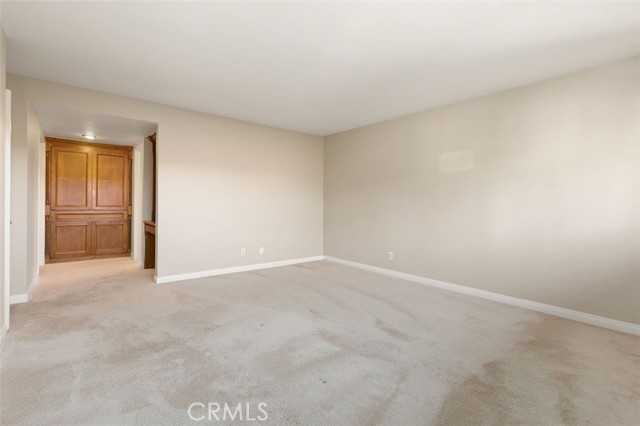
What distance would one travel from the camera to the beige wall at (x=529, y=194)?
2.76m

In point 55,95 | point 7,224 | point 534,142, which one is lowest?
point 7,224

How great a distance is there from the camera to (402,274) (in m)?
4.56

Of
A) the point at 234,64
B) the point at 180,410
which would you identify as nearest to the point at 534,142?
the point at 234,64

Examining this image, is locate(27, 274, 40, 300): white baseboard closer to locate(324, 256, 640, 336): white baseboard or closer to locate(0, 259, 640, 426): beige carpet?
locate(0, 259, 640, 426): beige carpet

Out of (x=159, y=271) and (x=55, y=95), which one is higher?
(x=55, y=95)

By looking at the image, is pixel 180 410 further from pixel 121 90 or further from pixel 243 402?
pixel 121 90

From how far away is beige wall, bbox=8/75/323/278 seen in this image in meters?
3.92

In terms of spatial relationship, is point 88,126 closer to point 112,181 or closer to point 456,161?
point 112,181

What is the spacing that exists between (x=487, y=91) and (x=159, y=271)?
15.6 ft

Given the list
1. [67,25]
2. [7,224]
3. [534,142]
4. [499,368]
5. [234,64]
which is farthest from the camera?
[534,142]

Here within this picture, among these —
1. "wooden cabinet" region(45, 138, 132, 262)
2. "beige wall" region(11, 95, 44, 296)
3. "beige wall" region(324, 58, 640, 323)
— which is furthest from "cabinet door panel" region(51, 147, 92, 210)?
"beige wall" region(324, 58, 640, 323)

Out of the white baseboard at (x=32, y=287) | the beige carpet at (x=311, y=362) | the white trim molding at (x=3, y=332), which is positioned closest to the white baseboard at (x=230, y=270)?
the beige carpet at (x=311, y=362)

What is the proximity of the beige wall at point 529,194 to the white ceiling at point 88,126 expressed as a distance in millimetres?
3716

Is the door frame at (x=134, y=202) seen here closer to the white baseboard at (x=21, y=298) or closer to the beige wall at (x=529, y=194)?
the white baseboard at (x=21, y=298)
